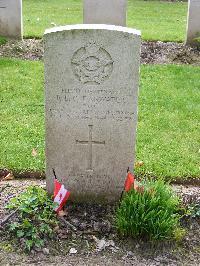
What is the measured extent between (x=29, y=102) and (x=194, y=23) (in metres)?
4.53

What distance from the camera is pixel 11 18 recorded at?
10.7 m

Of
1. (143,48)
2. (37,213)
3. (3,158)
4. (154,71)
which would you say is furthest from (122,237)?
(143,48)

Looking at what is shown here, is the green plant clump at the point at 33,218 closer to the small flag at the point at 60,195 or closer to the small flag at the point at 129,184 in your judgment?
the small flag at the point at 60,195

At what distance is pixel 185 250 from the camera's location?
170 inches

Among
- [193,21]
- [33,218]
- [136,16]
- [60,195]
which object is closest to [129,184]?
[60,195]

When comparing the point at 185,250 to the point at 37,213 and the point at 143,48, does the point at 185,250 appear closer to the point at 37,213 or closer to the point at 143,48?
the point at 37,213

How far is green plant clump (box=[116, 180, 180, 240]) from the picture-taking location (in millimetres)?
4234

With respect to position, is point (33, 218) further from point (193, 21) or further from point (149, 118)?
point (193, 21)

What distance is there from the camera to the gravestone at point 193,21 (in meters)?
10.6

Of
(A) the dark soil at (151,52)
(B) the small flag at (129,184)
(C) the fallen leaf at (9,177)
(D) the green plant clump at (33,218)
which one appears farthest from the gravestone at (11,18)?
(B) the small flag at (129,184)

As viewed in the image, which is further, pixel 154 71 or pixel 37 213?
pixel 154 71

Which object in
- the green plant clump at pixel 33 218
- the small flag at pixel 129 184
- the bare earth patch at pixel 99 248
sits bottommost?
the bare earth patch at pixel 99 248

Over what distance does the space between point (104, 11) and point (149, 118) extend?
4358mm

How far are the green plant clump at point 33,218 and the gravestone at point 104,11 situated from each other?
22.0ft
